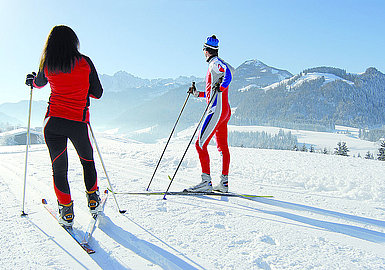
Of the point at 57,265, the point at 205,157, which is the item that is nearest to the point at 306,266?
the point at 57,265

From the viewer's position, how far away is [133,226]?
9.27 feet

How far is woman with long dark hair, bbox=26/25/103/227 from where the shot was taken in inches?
103

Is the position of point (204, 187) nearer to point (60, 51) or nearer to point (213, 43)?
point (213, 43)

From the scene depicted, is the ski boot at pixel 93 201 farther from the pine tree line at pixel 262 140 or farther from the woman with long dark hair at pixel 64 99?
the pine tree line at pixel 262 140

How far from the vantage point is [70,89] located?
271 centimetres

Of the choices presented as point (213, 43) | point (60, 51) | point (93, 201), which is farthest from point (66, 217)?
point (213, 43)

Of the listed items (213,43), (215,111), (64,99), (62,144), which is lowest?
(62,144)

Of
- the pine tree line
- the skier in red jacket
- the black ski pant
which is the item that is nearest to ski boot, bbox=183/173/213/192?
the skier in red jacket

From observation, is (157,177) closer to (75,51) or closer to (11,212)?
(11,212)

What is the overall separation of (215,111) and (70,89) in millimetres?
2420

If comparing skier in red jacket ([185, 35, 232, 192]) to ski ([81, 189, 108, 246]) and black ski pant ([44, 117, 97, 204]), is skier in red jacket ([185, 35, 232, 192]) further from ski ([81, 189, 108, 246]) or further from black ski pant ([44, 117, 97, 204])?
black ski pant ([44, 117, 97, 204])

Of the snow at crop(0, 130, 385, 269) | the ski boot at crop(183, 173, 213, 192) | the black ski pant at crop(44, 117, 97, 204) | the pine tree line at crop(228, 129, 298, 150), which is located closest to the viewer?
the snow at crop(0, 130, 385, 269)

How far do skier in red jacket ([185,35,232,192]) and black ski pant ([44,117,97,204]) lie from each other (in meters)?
2.08

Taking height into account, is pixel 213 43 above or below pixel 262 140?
above
